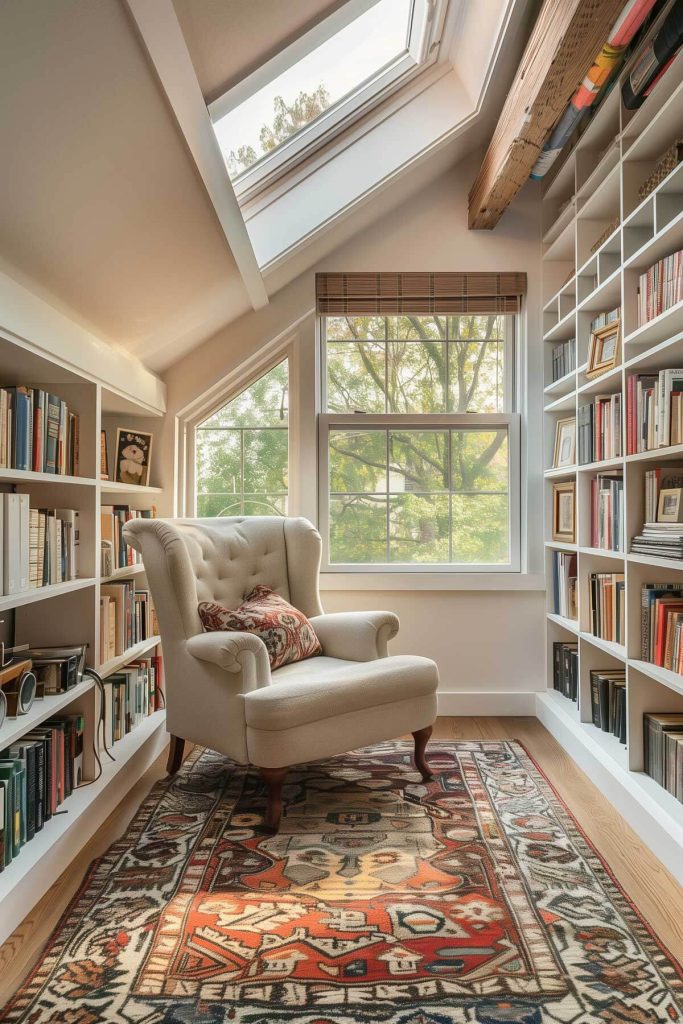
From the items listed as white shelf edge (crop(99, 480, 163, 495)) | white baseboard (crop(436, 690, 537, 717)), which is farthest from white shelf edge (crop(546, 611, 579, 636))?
white shelf edge (crop(99, 480, 163, 495))

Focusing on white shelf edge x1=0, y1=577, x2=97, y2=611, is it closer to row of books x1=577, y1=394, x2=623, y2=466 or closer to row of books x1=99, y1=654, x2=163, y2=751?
row of books x1=99, y1=654, x2=163, y2=751

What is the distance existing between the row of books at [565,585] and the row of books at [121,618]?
195 centimetres

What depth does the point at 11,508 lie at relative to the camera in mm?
1885

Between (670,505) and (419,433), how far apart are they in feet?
5.64

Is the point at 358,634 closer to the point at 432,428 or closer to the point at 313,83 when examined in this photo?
the point at 432,428

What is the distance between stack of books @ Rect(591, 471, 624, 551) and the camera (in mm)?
2717

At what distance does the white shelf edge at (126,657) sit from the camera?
101 inches

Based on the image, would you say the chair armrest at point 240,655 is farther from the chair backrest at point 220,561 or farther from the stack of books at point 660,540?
the stack of books at point 660,540

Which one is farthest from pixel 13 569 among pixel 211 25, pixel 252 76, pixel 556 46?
pixel 556 46

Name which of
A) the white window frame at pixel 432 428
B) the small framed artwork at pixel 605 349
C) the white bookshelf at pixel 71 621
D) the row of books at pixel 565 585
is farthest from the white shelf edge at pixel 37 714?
the small framed artwork at pixel 605 349

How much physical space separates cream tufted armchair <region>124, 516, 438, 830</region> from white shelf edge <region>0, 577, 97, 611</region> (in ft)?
1.01

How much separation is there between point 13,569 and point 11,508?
0.17m

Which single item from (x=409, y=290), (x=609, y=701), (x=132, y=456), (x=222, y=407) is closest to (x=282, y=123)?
(x=409, y=290)

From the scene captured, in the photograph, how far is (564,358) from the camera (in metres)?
3.53
